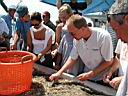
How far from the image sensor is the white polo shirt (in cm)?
387

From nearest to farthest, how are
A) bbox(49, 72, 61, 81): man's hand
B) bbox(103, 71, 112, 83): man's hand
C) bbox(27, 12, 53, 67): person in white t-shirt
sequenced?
1. bbox(103, 71, 112, 83): man's hand
2. bbox(49, 72, 61, 81): man's hand
3. bbox(27, 12, 53, 67): person in white t-shirt

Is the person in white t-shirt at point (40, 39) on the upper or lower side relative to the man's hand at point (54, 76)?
upper

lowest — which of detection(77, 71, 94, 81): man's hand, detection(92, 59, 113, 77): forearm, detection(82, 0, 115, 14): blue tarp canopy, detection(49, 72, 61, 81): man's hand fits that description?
detection(49, 72, 61, 81): man's hand

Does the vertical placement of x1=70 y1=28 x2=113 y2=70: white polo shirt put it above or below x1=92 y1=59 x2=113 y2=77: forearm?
above

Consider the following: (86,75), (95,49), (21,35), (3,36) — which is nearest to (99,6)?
(21,35)

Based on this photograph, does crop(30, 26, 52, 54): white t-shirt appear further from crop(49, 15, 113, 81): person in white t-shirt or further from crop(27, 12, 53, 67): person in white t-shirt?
crop(49, 15, 113, 81): person in white t-shirt

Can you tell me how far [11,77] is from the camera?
12.6 ft

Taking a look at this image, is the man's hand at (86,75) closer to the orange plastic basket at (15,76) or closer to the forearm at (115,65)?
the forearm at (115,65)

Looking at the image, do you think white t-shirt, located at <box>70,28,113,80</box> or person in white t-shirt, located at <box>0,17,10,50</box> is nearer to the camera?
white t-shirt, located at <box>70,28,113,80</box>

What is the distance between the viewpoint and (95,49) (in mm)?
3971

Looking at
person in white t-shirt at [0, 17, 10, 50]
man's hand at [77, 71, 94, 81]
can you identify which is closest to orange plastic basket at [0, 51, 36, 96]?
man's hand at [77, 71, 94, 81]

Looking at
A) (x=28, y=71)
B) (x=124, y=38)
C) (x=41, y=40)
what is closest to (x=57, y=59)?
(x=41, y=40)

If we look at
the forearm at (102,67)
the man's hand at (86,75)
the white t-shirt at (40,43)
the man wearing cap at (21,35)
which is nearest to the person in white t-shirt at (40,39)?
the white t-shirt at (40,43)

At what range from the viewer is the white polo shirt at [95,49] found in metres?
3.87
